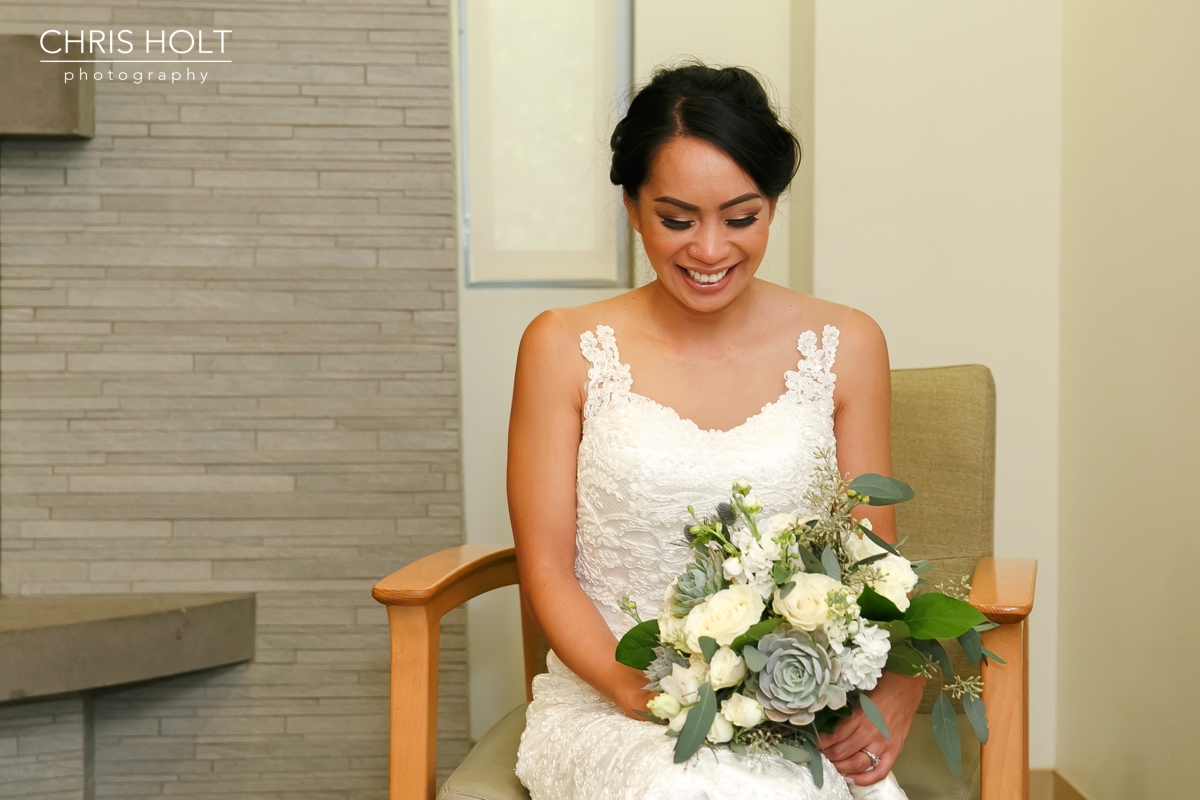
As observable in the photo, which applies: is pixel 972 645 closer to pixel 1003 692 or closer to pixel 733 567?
pixel 1003 692

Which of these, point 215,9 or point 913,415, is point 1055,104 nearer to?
point 913,415

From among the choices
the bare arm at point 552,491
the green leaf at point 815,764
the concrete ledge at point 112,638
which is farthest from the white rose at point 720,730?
the concrete ledge at point 112,638

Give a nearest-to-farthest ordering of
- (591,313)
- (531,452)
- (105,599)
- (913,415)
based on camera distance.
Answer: (531,452) < (591,313) < (913,415) < (105,599)

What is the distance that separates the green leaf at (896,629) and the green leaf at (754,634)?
123 millimetres

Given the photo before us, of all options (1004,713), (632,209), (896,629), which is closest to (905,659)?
(896,629)

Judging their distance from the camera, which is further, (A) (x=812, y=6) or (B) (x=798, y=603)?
(A) (x=812, y=6)

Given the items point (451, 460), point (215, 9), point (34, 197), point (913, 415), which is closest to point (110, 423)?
point (34, 197)

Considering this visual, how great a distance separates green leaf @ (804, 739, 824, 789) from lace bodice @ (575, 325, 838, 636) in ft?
1.37

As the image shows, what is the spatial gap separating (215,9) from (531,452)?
4.59ft

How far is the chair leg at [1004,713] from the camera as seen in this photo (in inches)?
50.7

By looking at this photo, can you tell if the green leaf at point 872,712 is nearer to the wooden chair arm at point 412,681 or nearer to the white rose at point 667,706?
the white rose at point 667,706

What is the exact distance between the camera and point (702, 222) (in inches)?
59.7

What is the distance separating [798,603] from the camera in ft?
3.50

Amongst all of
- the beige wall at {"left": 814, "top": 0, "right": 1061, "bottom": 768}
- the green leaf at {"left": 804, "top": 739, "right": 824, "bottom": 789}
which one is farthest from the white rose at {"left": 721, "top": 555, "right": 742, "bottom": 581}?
the beige wall at {"left": 814, "top": 0, "right": 1061, "bottom": 768}
